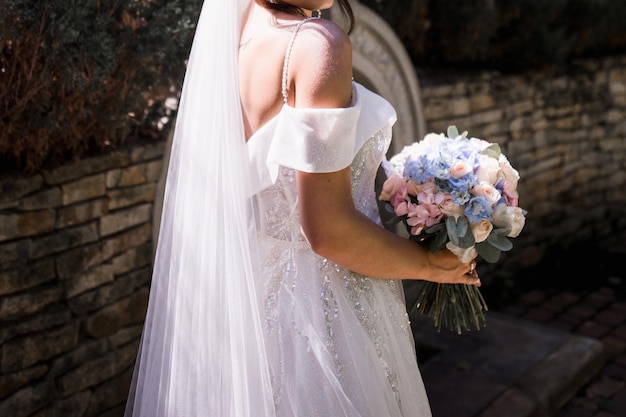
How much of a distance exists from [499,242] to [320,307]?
1.83ft

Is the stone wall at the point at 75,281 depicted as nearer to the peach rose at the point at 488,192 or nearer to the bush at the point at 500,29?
the peach rose at the point at 488,192

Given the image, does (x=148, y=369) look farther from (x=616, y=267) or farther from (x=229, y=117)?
(x=616, y=267)

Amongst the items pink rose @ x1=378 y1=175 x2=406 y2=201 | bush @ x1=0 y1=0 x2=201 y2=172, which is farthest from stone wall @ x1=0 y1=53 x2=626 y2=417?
pink rose @ x1=378 y1=175 x2=406 y2=201

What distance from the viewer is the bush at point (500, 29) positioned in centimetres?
525

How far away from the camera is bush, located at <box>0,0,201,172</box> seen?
2.62 m

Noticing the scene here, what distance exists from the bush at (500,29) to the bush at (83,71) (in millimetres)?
2204

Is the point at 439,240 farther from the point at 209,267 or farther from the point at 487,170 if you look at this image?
the point at 209,267

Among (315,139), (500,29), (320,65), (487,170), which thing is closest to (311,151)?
(315,139)

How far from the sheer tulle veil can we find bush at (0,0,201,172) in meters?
0.93

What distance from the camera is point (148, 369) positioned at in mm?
2016

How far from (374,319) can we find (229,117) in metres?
0.69

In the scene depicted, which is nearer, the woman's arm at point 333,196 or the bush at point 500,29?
the woman's arm at point 333,196

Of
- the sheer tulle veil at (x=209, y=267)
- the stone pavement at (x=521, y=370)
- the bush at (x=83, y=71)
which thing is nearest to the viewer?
the sheer tulle veil at (x=209, y=267)

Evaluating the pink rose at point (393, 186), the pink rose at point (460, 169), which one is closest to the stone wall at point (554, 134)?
the pink rose at point (393, 186)
